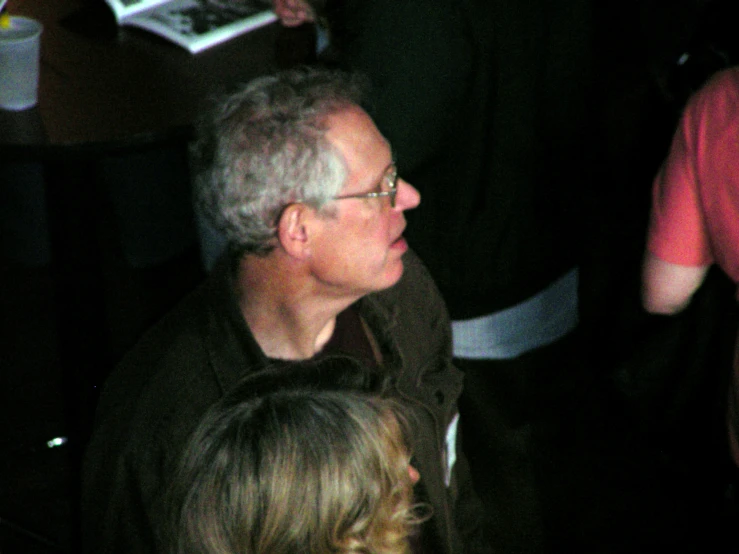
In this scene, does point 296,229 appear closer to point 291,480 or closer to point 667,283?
point 291,480

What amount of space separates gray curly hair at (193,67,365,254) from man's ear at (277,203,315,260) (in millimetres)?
12

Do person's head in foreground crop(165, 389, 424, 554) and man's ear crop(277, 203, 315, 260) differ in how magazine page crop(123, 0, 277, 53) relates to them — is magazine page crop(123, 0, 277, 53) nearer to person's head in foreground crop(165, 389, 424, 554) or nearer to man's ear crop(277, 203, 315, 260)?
man's ear crop(277, 203, 315, 260)

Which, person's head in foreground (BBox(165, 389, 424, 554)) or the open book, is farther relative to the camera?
the open book

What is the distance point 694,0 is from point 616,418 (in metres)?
1.36

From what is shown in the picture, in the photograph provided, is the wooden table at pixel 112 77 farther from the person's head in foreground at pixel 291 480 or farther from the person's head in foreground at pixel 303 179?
the person's head in foreground at pixel 291 480

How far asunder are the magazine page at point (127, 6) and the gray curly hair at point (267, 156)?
1.06 m

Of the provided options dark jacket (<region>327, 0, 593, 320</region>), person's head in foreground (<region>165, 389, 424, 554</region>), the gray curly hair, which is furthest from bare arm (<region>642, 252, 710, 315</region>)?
person's head in foreground (<region>165, 389, 424, 554</region>)

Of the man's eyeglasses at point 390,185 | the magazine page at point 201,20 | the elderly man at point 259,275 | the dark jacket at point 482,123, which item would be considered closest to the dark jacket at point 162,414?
the elderly man at point 259,275

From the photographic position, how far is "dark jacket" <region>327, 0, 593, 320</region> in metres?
1.76

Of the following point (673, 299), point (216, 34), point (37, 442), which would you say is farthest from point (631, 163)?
point (37, 442)

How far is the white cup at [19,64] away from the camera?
194 cm

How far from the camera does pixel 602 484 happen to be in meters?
2.67

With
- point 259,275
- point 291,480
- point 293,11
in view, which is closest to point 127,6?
point 293,11

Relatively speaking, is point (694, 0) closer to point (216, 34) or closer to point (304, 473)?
point (216, 34)
